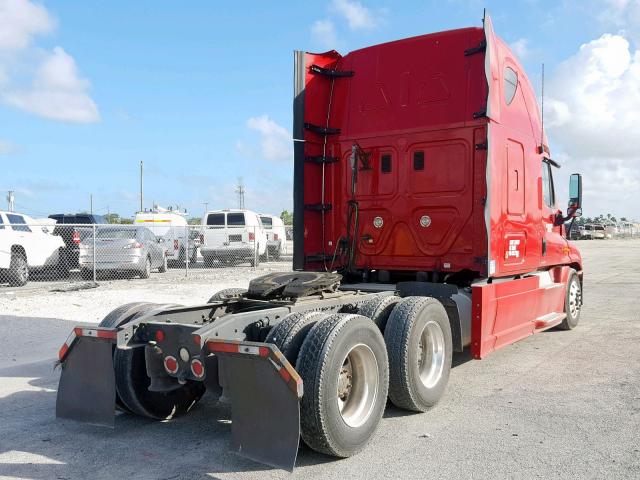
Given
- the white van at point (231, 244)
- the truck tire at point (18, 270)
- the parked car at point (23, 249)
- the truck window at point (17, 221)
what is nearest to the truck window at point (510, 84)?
the parked car at point (23, 249)

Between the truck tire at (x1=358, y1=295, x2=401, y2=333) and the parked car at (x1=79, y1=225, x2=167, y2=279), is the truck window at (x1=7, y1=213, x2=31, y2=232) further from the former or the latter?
the truck tire at (x1=358, y1=295, x2=401, y2=333)

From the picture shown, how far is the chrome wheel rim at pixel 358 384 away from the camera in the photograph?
441 cm

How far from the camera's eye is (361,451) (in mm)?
4277

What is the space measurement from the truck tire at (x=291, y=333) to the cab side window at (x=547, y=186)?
16.1ft

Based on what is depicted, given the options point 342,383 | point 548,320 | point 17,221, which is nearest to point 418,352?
point 342,383

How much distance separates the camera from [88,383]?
15.0 ft

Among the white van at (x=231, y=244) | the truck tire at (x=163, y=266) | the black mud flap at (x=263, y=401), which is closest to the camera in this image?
the black mud flap at (x=263, y=401)

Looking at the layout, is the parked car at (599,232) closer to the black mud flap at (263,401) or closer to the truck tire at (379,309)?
the truck tire at (379,309)

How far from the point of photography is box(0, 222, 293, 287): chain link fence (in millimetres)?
14250

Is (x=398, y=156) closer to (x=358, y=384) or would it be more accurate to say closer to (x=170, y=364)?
(x=358, y=384)

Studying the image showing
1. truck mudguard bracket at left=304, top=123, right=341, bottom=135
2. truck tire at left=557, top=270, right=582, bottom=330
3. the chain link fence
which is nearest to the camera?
truck mudguard bracket at left=304, top=123, right=341, bottom=135

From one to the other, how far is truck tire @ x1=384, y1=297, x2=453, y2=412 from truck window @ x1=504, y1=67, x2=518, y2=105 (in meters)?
2.81

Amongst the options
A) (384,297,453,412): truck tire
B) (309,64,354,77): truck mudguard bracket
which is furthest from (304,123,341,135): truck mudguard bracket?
(384,297,453,412): truck tire

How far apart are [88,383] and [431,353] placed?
2984mm
